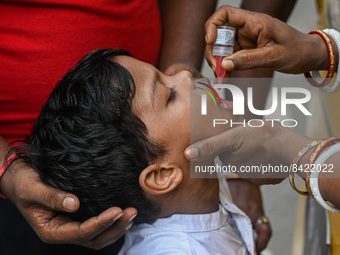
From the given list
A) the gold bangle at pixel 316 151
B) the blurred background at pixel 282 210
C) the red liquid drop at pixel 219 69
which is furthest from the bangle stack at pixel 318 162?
the blurred background at pixel 282 210

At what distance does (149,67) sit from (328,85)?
0.52 meters

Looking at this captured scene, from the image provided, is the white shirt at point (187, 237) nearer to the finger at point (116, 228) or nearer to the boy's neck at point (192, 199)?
the boy's neck at point (192, 199)

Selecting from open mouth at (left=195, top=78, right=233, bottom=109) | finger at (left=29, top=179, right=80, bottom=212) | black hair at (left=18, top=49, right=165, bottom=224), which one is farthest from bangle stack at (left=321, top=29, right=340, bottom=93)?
finger at (left=29, top=179, right=80, bottom=212)

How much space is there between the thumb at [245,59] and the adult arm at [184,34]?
0.40 meters

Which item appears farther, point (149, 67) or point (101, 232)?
point (149, 67)

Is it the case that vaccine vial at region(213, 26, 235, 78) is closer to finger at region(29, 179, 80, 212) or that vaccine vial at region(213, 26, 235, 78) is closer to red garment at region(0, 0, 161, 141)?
red garment at region(0, 0, 161, 141)

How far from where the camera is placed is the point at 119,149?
1.11m

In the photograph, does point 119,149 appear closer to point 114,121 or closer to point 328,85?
point 114,121

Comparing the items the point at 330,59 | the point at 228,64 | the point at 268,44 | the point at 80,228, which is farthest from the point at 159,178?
the point at 330,59

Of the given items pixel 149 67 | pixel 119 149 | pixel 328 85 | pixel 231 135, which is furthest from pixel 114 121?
pixel 328 85

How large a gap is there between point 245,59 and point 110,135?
0.40 metres

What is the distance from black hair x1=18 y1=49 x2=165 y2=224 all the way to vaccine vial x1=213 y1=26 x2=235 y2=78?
0.81 ft

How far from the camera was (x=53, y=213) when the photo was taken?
110 cm

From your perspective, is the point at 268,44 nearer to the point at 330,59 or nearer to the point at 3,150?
the point at 330,59
